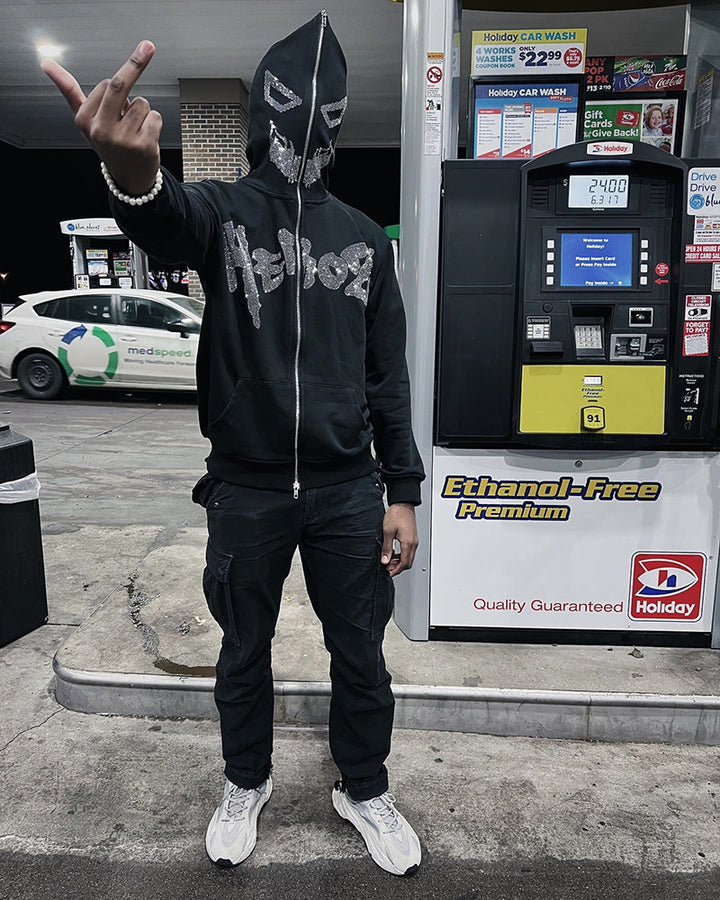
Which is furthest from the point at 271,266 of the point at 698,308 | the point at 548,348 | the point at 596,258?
the point at 698,308

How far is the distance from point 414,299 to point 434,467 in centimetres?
64

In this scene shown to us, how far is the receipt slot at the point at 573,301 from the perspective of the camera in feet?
8.46

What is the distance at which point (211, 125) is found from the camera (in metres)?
11.3

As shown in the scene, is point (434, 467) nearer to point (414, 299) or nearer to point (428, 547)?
point (428, 547)

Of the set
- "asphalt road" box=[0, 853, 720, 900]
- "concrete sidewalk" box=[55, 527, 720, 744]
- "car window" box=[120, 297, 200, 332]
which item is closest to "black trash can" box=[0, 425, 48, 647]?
"concrete sidewalk" box=[55, 527, 720, 744]

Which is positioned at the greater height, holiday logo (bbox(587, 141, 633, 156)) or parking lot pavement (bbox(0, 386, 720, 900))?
holiday logo (bbox(587, 141, 633, 156))

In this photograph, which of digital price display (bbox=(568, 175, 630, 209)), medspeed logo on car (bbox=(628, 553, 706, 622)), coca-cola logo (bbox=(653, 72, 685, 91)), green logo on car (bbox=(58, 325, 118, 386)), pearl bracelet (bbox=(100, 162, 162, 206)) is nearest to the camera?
pearl bracelet (bbox=(100, 162, 162, 206))

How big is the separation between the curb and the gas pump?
1.41ft

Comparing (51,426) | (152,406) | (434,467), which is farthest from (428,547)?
(152,406)

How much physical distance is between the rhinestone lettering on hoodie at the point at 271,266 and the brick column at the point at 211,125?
10373 millimetres

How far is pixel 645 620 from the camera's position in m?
2.86

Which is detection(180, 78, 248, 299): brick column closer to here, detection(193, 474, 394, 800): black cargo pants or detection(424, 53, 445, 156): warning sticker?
detection(424, 53, 445, 156): warning sticker

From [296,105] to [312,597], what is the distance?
3.84 feet

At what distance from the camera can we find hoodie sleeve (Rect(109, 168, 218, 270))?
1.36 meters
